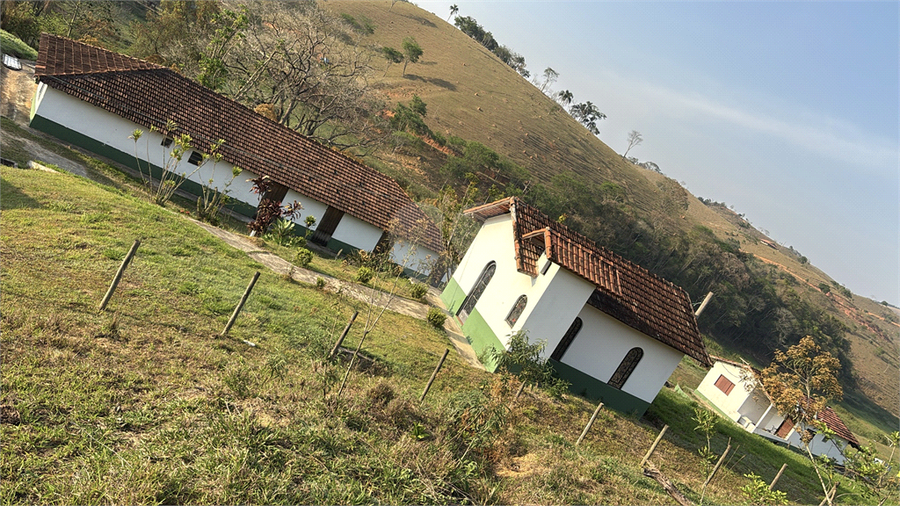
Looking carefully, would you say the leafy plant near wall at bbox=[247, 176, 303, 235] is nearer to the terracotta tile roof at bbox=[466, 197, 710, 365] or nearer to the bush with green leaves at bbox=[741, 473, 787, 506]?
the terracotta tile roof at bbox=[466, 197, 710, 365]

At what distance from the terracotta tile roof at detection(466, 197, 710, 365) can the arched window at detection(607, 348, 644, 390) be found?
0.92m

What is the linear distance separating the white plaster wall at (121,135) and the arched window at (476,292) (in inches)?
420

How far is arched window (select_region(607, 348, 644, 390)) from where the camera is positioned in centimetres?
1731

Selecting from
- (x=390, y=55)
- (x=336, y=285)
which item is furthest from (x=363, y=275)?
(x=390, y=55)

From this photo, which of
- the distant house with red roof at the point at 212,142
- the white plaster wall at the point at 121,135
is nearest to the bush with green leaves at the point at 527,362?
the distant house with red roof at the point at 212,142

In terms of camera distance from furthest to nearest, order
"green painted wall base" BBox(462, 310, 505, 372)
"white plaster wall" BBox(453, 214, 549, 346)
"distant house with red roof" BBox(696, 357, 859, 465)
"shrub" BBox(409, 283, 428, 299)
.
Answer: "distant house with red roof" BBox(696, 357, 859, 465) < "shrub" BBox(409, 283, 428, 299) < "green painted wall base" BBox(462, 310, 505, 372) < "white plaster wall" BBox(453, 214, 549, 346)

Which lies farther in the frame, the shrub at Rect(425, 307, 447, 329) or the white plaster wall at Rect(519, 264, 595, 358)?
the shrub at Rect(425, 307, 447, 329)

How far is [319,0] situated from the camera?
87875mm

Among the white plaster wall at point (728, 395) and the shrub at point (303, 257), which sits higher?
the white plaster wall at point (728, 395)

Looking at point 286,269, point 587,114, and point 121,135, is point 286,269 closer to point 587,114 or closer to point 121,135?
point 121,135

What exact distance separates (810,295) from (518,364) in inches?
3786

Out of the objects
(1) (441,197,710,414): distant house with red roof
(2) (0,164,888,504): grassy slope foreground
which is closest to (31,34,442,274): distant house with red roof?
(1) (441,197,710,414): distant house with red roof

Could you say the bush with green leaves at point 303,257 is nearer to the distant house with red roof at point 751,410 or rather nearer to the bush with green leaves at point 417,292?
the bush with green leaves at point 417,292

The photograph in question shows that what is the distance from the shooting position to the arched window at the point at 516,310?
16.1 metres
